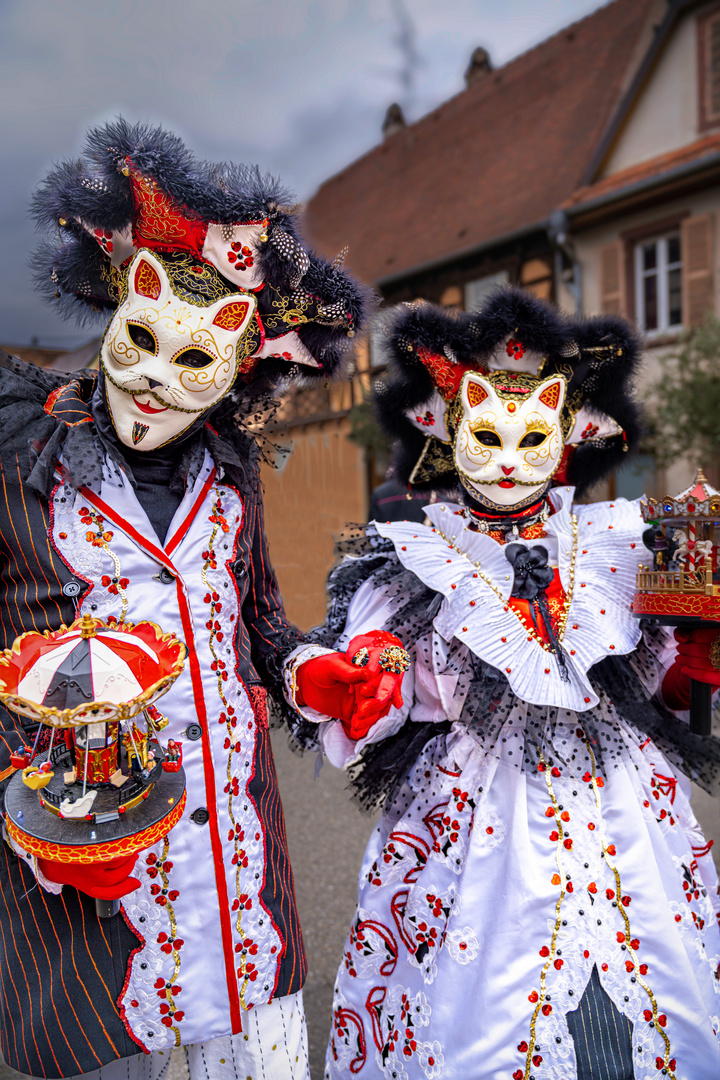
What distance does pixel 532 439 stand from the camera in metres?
2.33

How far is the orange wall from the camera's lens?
3898mm

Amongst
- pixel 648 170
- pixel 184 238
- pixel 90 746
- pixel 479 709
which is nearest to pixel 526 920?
pixel 479 709

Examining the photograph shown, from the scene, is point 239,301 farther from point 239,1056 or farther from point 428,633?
point 239,1056

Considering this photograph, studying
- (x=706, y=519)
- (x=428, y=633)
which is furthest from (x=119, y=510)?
(x=706, y=519)

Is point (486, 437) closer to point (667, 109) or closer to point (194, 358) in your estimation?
point (194, 358)

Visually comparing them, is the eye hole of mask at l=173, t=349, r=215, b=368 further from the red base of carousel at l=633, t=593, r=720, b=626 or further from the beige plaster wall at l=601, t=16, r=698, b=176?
the beige plaster wall at l=601, t=16, r=698, b=176

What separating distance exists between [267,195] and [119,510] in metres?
0.78

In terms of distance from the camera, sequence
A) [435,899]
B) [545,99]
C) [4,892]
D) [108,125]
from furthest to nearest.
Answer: [545,99] < [435,899] < [108,125] < [4,892]

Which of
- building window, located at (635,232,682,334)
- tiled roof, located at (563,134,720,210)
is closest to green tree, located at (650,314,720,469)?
building window, located at (635,232,682,334)

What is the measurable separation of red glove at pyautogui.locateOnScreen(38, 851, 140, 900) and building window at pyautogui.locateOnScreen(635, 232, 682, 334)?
10.2 m

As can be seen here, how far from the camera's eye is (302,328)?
2.12 m

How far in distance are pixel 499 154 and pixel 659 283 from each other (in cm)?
395

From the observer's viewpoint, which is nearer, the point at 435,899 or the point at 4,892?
the point at 4,892

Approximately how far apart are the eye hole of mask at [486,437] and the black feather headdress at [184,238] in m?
0.48
